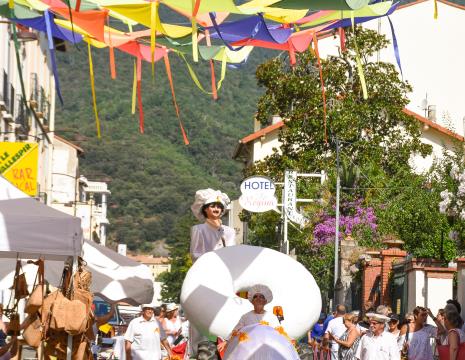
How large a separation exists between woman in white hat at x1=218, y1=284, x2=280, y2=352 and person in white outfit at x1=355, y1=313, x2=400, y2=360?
4485 millimetres

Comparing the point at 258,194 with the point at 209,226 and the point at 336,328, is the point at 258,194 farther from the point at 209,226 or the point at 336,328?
the point at 209,226

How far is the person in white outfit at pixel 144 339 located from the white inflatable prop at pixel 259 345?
6782mm

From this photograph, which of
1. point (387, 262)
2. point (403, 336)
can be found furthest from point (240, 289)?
point (387, 262)

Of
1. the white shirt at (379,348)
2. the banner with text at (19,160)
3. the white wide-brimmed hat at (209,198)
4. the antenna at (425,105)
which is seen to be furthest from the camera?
the antenna at (425,105)

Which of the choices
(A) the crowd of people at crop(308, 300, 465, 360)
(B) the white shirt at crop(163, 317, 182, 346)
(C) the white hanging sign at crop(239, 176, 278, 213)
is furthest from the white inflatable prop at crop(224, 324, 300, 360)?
(C) the white hanging sign at crop(239, 176, 278, 213)

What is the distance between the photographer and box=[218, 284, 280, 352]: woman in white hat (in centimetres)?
1256

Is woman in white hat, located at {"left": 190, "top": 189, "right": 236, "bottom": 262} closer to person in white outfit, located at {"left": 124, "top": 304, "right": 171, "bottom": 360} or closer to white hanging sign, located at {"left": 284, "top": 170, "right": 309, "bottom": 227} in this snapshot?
person in white outfit, located at {"left": 124, "top": 304, "right": 171, "bottom": 360}

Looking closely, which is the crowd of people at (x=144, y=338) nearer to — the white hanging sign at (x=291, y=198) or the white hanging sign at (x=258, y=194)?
the white hanging sign at (x=258, y=194)

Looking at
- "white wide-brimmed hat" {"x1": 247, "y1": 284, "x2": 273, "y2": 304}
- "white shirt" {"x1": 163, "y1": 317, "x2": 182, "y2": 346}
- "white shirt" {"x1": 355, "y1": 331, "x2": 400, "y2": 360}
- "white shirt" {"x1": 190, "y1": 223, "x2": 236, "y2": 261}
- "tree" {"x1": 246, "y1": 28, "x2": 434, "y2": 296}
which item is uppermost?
"tree" {"x1": 246, "y1": 28, "x2": 434, "y2": 296}

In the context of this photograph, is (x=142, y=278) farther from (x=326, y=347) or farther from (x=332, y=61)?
(x=332, y=61)

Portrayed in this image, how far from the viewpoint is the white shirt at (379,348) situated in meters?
17.0

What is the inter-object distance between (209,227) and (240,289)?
145 cm

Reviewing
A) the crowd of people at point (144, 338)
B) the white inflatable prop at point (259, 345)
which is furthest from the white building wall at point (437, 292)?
the white inflatable prop at point (259, 345)

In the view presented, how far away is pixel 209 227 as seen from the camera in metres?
14.7
